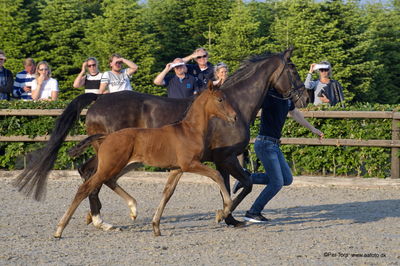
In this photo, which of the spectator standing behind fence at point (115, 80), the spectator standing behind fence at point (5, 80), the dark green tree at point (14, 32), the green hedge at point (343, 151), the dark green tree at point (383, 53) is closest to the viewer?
the spectator standing behind fence at point (115, 80)

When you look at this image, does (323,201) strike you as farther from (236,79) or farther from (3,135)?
(3,135)

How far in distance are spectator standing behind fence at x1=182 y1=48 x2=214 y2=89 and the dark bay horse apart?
1.86 metres

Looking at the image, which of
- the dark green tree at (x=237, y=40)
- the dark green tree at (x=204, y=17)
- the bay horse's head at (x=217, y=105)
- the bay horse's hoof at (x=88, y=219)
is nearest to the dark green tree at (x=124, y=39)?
the dark green tree at (x=237, y=40)

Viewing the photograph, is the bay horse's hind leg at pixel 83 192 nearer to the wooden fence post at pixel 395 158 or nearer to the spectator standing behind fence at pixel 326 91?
the wooden fence post at pixel 395 158

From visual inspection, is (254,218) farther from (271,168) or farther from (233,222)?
(271,168)

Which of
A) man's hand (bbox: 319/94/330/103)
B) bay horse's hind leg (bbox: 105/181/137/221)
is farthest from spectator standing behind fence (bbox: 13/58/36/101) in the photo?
bay horse's hind leg (bbox: 105/181/137/221)

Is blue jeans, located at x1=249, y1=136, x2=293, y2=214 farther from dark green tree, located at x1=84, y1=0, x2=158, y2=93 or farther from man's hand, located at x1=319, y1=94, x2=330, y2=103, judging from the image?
dark green tree, located at x1=84, y1=0, x2=158, y2=93

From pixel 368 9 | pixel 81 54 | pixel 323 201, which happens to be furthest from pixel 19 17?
pixel 323 201

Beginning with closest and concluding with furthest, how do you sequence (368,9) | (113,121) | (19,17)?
(113,121), (19,17), (368,9)

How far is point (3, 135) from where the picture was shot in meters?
13.4

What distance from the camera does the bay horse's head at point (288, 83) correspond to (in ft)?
28.8

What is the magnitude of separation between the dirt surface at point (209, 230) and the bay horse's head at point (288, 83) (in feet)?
4.94

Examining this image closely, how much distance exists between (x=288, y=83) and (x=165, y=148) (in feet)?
6.21

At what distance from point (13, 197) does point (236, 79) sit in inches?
156
